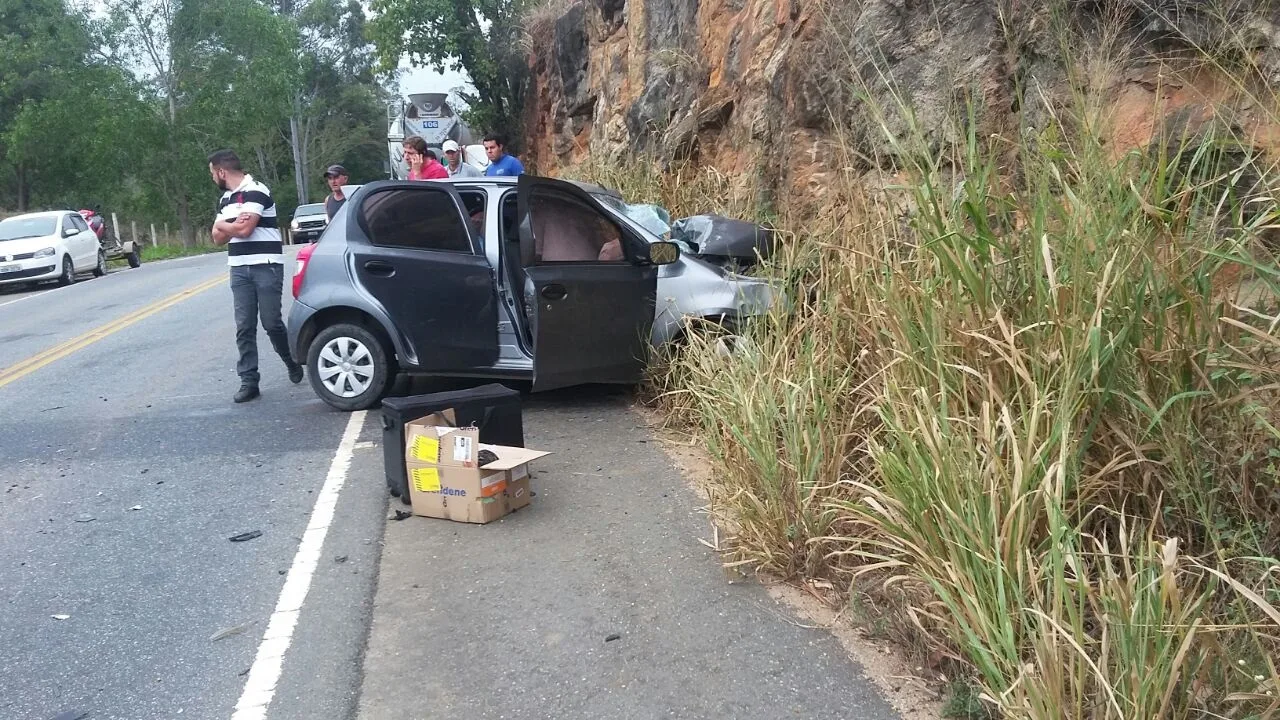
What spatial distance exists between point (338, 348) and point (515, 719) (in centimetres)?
481

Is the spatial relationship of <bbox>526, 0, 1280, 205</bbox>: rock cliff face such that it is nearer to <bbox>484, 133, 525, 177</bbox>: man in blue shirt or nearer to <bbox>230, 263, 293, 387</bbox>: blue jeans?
<bbox>484, 133, 525, 177</bbox>: man in blue shirt

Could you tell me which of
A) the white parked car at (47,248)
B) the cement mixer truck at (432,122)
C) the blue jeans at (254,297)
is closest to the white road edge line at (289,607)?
the blue jeans at (254,297)

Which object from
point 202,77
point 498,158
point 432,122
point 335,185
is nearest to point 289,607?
point 335,185

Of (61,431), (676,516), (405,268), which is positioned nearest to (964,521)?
(676,516)

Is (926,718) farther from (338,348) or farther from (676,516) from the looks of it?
(338,348)

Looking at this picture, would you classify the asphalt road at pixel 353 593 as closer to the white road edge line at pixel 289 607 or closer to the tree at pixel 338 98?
the white road edge line at pixel 289 607

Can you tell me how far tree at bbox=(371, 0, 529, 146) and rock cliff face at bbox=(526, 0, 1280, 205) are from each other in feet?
33.1

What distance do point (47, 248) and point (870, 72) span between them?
1988cm

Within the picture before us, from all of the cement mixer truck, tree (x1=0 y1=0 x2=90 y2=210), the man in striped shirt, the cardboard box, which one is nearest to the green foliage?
tree (x1=0 y1=0 x2=90 y2=210)

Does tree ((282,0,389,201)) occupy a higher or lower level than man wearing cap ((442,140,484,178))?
higher

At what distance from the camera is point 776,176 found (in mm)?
10109

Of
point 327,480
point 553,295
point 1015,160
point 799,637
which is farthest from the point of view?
point 553,295

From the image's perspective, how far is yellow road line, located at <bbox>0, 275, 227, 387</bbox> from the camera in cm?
Answer: 1041

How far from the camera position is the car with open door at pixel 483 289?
7039 mm
